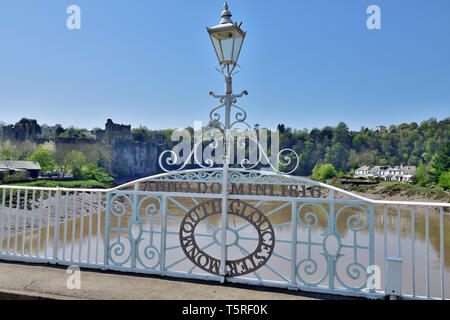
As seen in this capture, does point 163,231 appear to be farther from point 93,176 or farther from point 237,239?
point 93,176

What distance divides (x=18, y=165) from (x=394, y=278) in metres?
36.3

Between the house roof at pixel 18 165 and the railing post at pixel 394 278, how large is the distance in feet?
113

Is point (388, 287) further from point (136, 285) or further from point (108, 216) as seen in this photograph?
point (108, 216)

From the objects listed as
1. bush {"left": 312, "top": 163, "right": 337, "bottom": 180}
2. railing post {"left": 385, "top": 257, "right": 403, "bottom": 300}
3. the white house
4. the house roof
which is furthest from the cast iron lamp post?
the white house

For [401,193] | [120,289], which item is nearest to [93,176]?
[401,193]

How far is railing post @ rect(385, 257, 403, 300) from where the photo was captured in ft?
7.26

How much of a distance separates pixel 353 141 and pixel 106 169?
141 ft

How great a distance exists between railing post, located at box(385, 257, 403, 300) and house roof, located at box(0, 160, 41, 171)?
34410 mm

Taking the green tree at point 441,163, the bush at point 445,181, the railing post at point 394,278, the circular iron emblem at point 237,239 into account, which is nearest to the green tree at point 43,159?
the circular iron emblem at point 237,239

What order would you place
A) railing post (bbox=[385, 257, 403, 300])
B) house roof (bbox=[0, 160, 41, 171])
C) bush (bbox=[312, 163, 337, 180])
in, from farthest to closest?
1. bush (bbox=[312, 163, 337, 180])
2. house roof (bbox=[0, 160, 41, 171])
3. railing post (bbox=[385, 257, 403, 300])

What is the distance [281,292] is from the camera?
243 cm

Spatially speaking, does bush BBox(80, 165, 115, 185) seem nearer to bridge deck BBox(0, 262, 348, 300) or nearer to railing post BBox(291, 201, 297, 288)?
bridge deck BBox(0, 262, 348, 300)

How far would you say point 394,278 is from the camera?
223 cm
